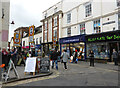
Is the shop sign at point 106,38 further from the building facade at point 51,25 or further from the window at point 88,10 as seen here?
the building facade at point 51,25

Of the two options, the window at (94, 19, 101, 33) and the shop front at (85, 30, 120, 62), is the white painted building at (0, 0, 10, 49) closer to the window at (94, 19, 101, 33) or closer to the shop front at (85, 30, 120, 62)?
the shop front at (85, 30, 120, 62)

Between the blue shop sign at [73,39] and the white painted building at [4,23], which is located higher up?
the white painted building at [4,23]

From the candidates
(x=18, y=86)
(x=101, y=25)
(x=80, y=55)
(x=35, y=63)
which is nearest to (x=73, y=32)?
(x=80, y=55)

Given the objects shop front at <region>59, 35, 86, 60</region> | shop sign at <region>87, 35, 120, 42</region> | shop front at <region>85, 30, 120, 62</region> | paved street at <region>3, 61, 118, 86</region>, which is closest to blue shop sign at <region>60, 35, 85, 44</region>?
shop front at <region>59, 35, 86, 60</region>

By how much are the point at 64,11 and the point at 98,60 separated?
12.2 meters

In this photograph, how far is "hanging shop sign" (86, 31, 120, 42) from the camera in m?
14.9

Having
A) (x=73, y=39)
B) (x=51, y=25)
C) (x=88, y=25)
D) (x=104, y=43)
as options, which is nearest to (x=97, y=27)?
(x=88, y=25)

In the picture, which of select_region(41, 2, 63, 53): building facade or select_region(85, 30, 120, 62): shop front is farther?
select_region(41, 2, 63, 53): building facade

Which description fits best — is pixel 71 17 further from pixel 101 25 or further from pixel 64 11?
pixel 101 25

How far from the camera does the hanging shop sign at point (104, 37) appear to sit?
1486cm

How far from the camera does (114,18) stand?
15695 mm

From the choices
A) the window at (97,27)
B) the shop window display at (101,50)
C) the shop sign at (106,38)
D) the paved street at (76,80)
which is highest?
the window at (97,27)

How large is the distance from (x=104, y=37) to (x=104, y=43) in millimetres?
952

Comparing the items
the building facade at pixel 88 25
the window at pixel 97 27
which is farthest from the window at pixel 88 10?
the window at pixel 97 27
